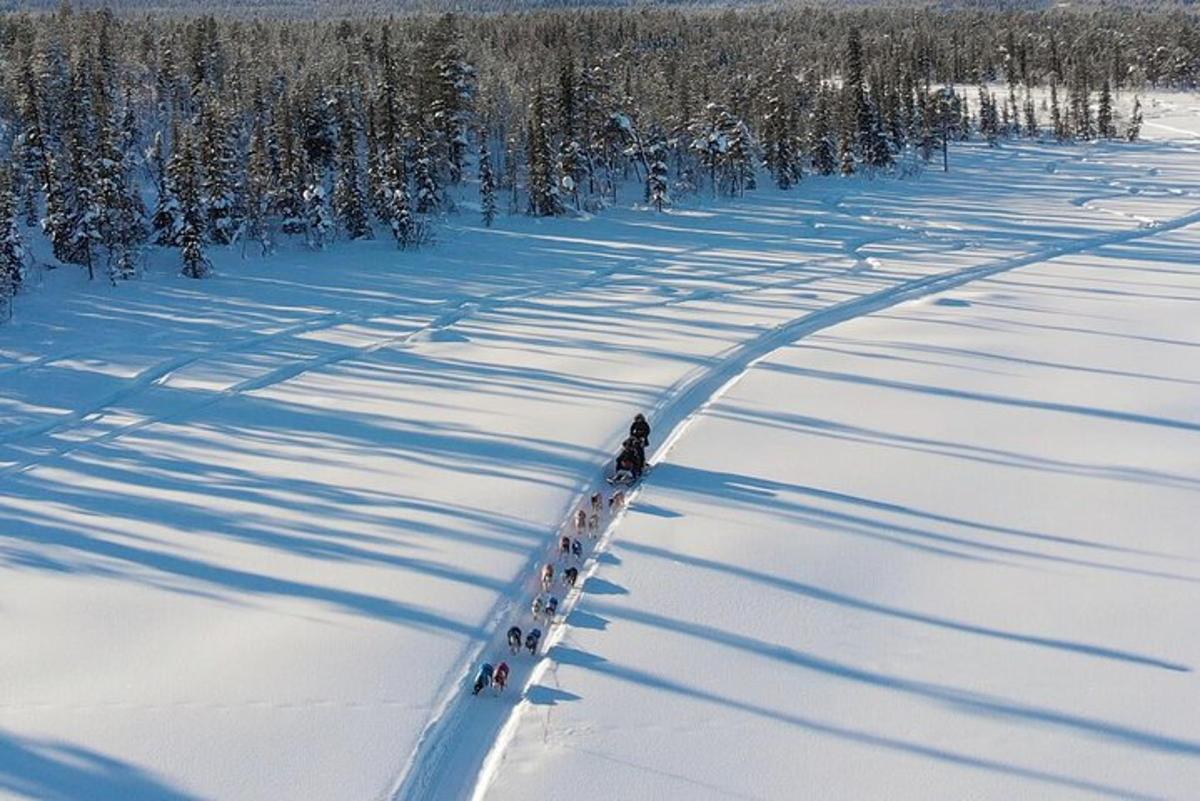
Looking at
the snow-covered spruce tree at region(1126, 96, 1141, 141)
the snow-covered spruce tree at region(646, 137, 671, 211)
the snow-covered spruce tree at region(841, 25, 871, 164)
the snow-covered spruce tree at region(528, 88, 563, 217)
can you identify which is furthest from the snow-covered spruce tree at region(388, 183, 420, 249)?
the snow-covered spruce tree at region(1126, 96, 1141, 141)

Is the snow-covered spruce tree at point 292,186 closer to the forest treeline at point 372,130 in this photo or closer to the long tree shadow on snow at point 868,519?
the forest treeline at point 372,130

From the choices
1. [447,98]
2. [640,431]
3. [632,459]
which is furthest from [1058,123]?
[632,459]

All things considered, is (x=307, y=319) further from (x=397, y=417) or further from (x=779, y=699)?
(x=779, y=699)

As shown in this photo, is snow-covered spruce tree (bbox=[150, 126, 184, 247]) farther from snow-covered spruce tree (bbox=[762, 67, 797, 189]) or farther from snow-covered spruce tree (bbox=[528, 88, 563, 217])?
snow-covered spruce tree (bbox=[762, 67, 797, 189])

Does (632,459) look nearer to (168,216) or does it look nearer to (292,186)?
(168,216)

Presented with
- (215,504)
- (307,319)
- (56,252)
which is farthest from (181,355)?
(56,252)
